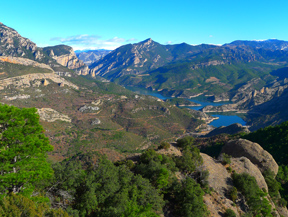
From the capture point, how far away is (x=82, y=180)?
79.3 feet

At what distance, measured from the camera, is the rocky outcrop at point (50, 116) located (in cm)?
16018

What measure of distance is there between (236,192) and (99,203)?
81.8 feet

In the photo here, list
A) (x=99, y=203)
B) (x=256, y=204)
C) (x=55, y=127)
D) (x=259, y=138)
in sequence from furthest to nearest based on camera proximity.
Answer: (x=55, y=127)
(x=259, y=138)
(x=256, y=204)
(x=99, y=203)

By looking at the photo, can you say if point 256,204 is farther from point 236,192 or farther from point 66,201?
point 66,201

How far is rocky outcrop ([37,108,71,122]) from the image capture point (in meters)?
160

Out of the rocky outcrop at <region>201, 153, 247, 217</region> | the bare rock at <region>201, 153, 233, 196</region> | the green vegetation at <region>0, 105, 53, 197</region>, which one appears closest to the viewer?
the green vegetation at <region>0, 105, 53, 197</region>

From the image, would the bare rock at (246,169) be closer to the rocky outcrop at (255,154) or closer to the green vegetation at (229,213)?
the rocky outcrop at (255,154)

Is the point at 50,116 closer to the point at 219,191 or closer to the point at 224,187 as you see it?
the point at 224,187

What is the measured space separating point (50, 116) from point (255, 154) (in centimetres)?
16223

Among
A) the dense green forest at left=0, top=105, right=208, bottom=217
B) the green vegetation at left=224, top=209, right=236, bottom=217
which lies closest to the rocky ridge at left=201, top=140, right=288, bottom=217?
the green vegetation at left=224, top=209, right=236, bottom=217

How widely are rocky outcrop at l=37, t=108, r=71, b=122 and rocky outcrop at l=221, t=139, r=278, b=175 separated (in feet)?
496

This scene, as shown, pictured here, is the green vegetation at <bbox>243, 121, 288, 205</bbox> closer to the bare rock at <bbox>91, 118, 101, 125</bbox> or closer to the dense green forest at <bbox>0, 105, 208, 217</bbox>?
the dense green forest at <bbox>0, 105, 208, 217</bbox>

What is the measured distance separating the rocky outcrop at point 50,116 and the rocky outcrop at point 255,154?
496ft

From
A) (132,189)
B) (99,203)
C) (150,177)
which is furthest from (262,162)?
(99,203)
